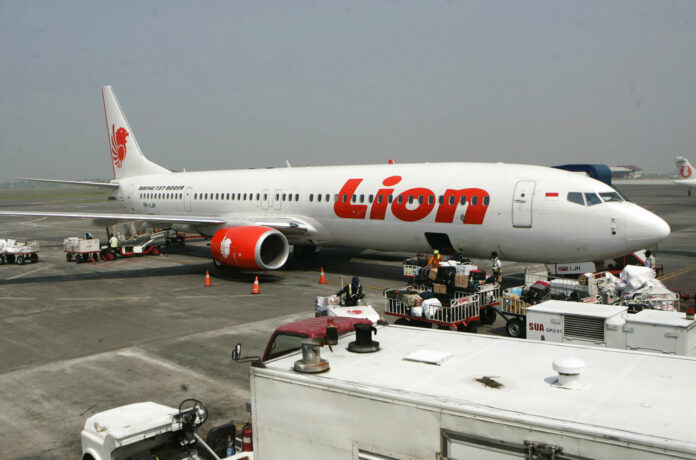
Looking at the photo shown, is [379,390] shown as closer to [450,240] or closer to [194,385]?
[194,385]

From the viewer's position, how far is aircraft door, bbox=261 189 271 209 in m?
26.4

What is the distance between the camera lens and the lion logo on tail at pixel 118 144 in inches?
1435

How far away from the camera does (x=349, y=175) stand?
23.8 m

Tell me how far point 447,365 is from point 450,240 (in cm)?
1427

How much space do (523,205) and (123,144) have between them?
27.1 metres

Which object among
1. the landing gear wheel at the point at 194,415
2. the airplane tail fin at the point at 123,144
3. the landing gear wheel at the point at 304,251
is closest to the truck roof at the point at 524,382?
the landing gear wheel at the point at 194,415

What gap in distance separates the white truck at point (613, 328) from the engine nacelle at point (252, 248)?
13.1 meters

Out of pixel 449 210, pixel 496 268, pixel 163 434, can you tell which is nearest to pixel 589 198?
pixel 496 268

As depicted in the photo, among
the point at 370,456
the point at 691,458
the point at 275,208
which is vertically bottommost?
the point at 370,456

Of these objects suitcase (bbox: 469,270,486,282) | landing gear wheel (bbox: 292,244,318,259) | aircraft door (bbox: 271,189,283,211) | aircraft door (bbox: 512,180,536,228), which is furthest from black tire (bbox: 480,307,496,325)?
landing gear wheel (bbox: 292,244,318,259)

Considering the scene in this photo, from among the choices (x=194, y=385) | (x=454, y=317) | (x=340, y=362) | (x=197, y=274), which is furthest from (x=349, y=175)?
(x=340, y=362)

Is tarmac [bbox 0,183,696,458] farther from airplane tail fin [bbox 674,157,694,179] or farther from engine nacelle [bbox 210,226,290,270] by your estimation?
airplane tail fin [bbox 674,157,694,179]

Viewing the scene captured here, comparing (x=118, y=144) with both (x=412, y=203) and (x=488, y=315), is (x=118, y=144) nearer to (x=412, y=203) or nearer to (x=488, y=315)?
(x=412, y=203)

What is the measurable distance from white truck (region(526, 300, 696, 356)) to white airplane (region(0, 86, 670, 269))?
22.5 ft
